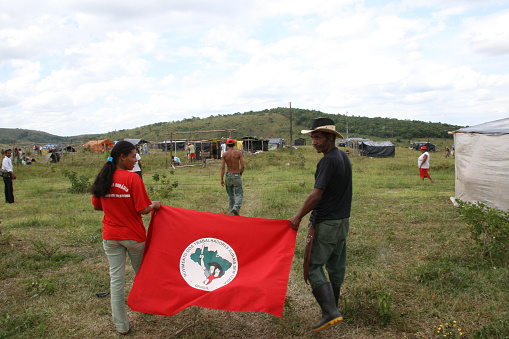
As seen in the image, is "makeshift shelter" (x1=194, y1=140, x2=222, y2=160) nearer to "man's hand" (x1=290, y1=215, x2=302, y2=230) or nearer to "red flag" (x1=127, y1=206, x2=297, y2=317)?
"red flag" (x1=127, y1=206, x2=297, y2=317)

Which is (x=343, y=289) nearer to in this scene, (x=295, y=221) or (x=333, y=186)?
(x=295, y=221)

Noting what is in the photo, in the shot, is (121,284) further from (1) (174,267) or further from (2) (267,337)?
(2) (267,337)

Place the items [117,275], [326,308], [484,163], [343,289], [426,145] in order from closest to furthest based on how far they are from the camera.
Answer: [326,308]
[117,275]
[343,289]
[484,163]
[426,145]

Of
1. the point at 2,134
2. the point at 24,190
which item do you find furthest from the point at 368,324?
the point at 2,134

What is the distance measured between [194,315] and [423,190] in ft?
36.2

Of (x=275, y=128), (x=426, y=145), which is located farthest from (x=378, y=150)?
(x=275, y=128)

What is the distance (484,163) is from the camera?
31.5 feet

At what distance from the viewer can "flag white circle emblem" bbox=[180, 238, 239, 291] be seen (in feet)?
13.0

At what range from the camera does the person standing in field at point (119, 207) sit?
3834mm

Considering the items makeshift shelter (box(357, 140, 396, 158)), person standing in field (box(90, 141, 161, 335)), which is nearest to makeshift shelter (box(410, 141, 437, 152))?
makeshift shelter (box(357, 140, 396, 158))

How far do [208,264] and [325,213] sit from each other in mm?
1261

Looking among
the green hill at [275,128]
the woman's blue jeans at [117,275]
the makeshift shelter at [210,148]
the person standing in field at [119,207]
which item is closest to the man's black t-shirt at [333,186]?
the person standing in field at [119,207]

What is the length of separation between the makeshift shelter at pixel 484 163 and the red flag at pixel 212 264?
7034mm

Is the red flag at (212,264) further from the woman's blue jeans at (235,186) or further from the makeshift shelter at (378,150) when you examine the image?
the makeshift shelter at (378,150)
